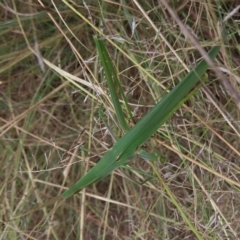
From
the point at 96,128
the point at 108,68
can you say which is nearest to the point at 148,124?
the point at 108,68

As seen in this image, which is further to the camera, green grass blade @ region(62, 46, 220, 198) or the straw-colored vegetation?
the straw-colored vegetation

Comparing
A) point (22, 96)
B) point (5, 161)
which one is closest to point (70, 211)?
point (5, 161)

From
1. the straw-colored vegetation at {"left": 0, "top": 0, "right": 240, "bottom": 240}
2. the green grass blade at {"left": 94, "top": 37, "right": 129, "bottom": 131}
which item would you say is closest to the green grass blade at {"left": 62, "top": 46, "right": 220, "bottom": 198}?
the green grass blade at {"left": 94, "top": 37, "right": 129, "bottom": 131}

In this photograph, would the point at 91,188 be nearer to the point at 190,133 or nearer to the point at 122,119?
the point at 190,133

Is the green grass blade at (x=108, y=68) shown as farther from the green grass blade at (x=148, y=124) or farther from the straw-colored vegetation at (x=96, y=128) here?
the straw-colored vegetation at (x=96, y=128)

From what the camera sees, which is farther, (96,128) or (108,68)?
(96,128)

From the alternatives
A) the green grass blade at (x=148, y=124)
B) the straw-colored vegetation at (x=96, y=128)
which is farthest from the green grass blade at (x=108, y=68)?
the straw-colored vegetation at (x=96, y=128)

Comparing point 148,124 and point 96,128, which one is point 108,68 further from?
point 96,128

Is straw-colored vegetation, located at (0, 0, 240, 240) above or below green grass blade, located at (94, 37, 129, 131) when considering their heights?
below

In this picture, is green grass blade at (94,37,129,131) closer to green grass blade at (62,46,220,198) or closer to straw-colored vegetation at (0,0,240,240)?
green grass blade at (62,46,220,198)
